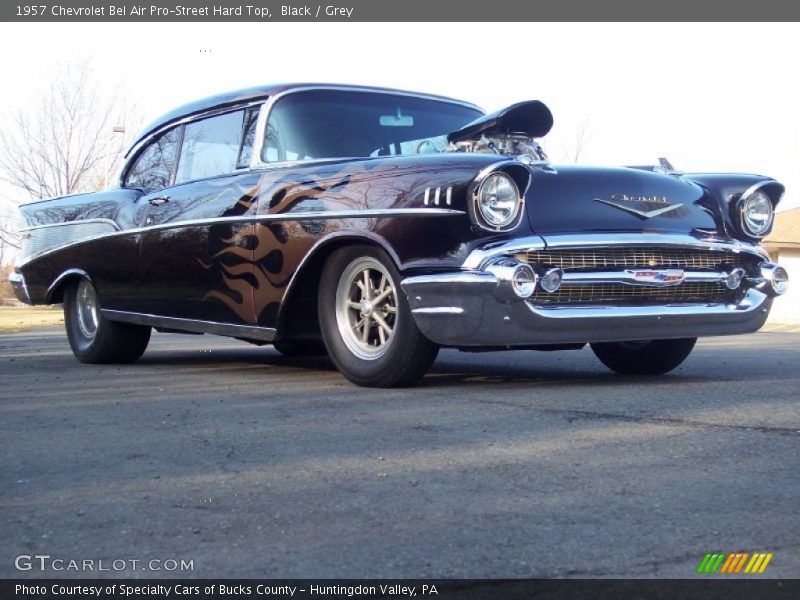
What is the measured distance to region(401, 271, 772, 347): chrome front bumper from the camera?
4.44 meters

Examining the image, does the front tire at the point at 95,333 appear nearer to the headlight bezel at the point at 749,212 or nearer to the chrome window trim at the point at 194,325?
the chrome window trim at the point at 194,325

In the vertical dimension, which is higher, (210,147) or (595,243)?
(210,147)

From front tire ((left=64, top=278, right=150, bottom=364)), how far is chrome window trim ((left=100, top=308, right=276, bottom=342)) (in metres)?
0.14

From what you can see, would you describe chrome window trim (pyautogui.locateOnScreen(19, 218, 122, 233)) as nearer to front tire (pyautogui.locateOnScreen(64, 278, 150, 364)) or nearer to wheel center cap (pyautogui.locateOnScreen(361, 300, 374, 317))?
front tire (pyautogui.locateOnScreen(64, 278, 150, 364))

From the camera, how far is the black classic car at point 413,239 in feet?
14.9

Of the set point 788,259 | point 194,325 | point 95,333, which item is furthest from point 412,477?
point 788,259

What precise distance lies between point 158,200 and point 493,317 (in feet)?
9.34

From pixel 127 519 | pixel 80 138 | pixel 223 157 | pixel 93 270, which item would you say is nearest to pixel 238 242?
pixel 223 157

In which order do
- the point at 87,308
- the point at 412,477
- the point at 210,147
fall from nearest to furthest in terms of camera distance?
the point at 412,477, the point at 210,147, the point at 87,308

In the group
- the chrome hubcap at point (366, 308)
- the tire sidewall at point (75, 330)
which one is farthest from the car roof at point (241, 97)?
the chrome hubcap at point (366, 308)

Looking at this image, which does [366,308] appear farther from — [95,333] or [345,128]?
[95,333]

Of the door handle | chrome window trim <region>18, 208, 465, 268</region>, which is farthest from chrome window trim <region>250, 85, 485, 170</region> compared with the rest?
the door handle

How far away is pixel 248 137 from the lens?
19.5ft

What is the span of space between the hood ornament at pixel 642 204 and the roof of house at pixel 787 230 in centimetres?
2644
